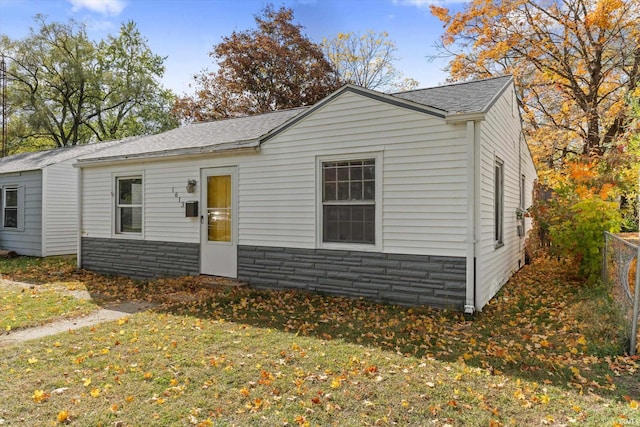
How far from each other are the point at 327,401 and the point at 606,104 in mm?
17465

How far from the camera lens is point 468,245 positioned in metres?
5.41

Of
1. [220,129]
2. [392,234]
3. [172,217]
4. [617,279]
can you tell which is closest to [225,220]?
[172,217]

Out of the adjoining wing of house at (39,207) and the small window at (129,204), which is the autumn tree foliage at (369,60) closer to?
the adjoining wing of house at (39,207)

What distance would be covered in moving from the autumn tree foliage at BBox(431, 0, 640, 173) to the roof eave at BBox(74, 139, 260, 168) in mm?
12165

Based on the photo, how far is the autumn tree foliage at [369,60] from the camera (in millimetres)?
22094

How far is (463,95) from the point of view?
628 cm

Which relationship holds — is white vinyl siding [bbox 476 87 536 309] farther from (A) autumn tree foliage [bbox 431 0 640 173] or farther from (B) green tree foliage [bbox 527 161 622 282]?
(A) autumn tree foliage [bbox 431 0 640 173]

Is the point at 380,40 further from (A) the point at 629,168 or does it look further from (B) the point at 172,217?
(B) the point at 172,217

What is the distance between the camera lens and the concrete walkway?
470 cm

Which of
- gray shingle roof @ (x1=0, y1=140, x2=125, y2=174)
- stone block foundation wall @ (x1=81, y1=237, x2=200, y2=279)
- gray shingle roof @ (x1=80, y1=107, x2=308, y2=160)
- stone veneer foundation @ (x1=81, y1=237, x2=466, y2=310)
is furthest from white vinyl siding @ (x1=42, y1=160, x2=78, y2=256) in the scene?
stone veneer foundation @ (x1=81, y1=237, x2=466, y2=310)

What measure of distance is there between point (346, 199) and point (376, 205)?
0.56 metres

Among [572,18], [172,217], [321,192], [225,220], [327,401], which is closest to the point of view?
[327,401]

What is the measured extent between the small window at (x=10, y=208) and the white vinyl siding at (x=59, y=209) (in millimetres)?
1771

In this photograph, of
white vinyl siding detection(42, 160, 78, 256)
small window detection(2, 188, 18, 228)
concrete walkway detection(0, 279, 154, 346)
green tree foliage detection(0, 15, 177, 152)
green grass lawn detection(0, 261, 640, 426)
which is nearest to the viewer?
green grass lawn detection(0, 261, 640, 426)
